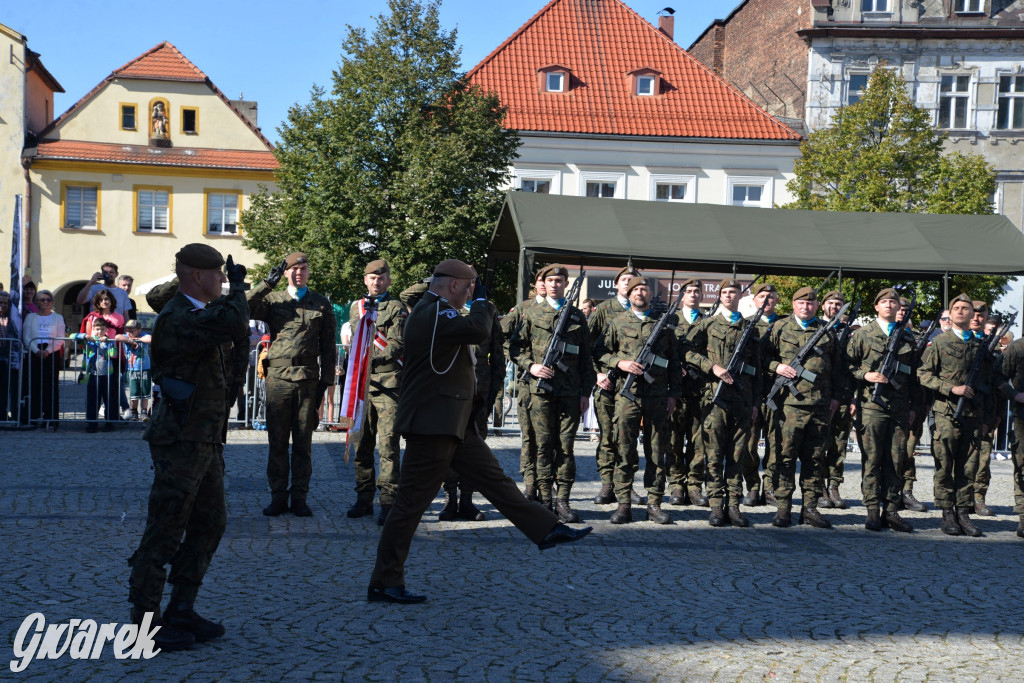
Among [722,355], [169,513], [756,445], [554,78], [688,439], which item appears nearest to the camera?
[169,513]

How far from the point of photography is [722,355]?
986 centimetres

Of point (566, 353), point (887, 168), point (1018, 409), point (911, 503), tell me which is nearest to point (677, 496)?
point (566, 353)

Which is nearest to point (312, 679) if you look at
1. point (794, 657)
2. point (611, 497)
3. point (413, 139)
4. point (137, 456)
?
point (794, 657)

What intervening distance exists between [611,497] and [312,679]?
577 centimetres

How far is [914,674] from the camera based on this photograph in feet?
16.8

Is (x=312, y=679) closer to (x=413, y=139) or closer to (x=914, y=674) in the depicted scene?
(x=914, y=674)

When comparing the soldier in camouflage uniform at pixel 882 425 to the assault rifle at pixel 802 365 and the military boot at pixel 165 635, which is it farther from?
the military boot at pixel 165 635

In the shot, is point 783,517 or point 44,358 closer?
point 783,517

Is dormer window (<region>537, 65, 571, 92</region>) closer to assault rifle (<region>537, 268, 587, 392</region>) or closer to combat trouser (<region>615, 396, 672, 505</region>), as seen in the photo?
assault rifle (<region>537, 268, 587, 392</region>)

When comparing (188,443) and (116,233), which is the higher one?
(116,233)

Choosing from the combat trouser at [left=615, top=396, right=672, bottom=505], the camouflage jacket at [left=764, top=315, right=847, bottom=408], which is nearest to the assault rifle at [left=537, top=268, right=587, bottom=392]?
the combat trouser at [left=615, top=396, right=672, bottom=505]

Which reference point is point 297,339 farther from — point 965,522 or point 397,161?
point 397,161

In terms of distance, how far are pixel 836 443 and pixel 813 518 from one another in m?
2.14

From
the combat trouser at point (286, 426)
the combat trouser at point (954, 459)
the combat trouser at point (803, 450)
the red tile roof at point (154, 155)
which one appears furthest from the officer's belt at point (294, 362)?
the red tile roof at point (154, 155)
